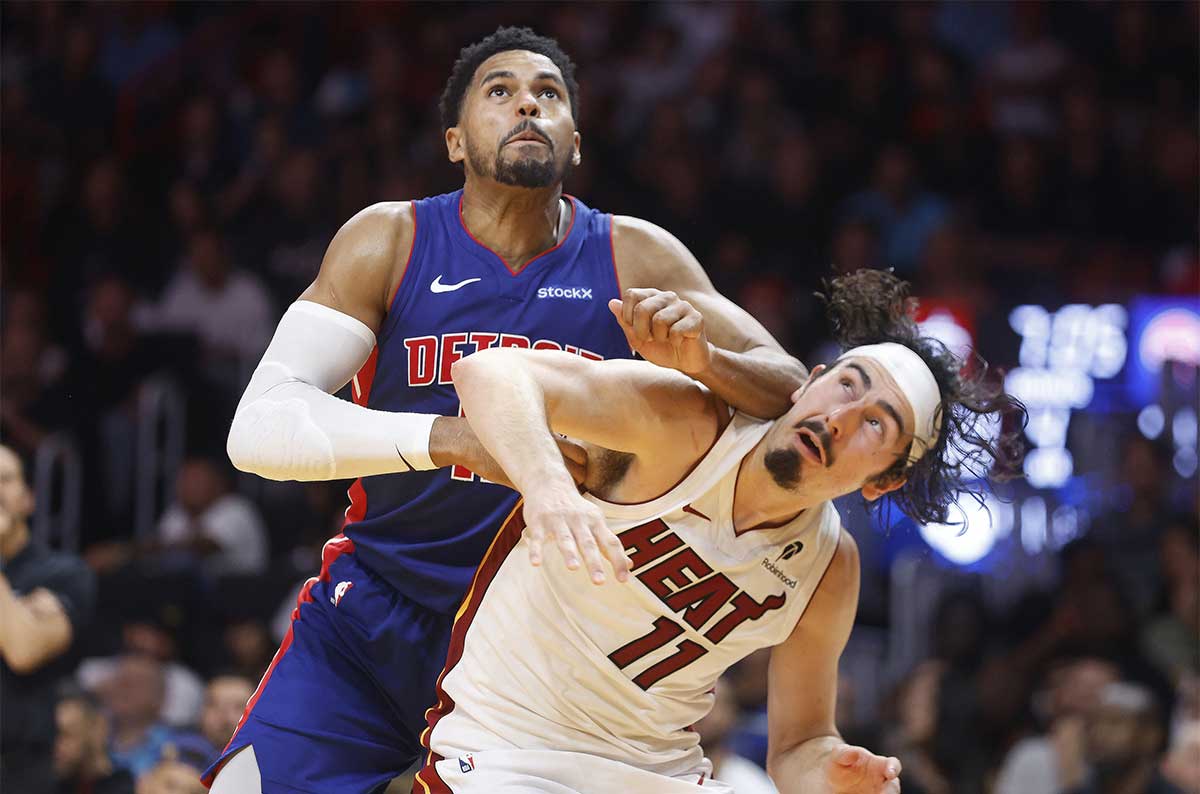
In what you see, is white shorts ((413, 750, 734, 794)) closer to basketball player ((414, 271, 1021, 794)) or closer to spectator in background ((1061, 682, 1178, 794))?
basketball player ((414, 271, 1021, 794))

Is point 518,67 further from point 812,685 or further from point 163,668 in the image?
point 163,668

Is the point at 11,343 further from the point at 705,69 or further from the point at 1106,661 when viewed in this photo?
the point at 1106,661

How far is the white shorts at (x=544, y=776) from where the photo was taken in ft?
11.6

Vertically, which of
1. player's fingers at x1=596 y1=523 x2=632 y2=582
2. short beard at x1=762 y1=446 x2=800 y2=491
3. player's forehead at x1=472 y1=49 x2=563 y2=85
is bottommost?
player's fingers at x1=596 y1=523 x2=632 y2=582

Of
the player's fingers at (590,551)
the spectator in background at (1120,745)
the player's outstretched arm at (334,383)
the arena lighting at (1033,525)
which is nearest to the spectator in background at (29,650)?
the player's outstretched arm at (334,383)

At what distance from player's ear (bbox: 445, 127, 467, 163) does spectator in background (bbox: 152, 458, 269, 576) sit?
4.49 m

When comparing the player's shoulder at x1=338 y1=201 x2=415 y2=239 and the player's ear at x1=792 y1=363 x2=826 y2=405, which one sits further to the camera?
the player's shoulder at x1=338 y1=201 x2=415 y2=239

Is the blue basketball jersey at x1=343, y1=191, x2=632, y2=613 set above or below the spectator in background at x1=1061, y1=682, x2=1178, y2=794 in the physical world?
above

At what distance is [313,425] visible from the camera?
12.2ft

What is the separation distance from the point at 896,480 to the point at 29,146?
27.2 feet

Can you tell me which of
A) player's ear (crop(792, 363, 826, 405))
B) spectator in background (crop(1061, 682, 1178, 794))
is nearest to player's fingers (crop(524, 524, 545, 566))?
player's ear (crop(792, 363, 826, 405))

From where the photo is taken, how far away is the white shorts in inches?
139

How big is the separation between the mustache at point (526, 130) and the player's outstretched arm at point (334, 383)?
332 millimetres

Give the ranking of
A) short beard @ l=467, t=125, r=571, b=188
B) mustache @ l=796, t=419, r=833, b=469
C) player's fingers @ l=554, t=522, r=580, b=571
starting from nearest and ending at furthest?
1. player's fingers @ l=554, t=522, r=580, b=571
2. mustache @ l=796, t=419, r=833, b=469
3. short beard @ l=467, t=125, r=571, b=188
